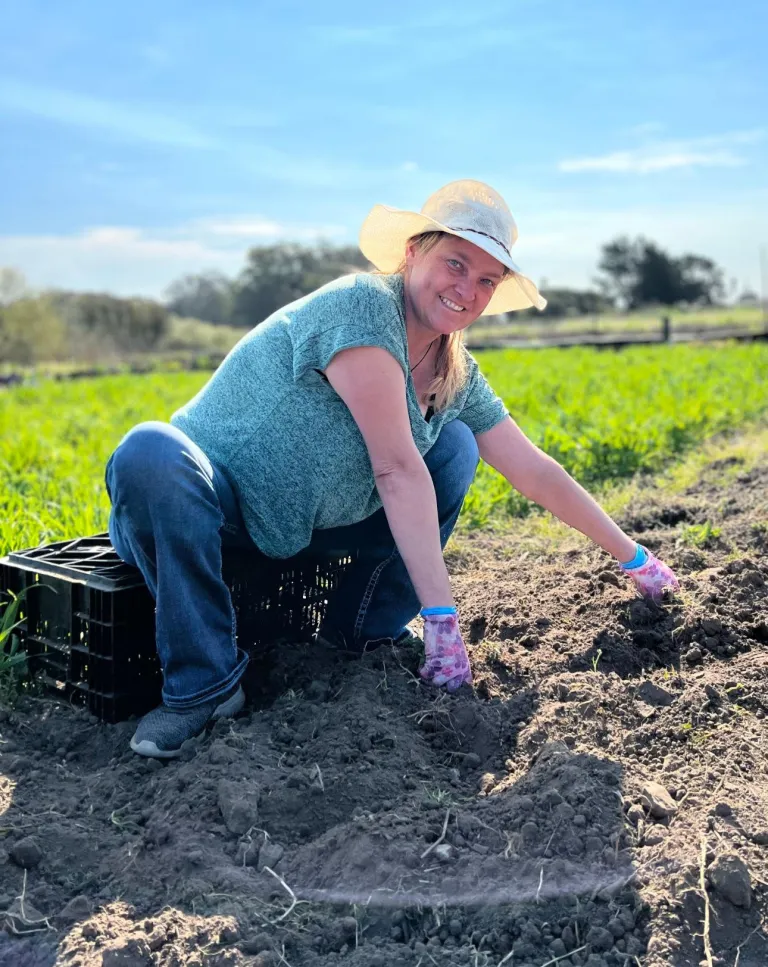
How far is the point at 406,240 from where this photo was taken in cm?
259

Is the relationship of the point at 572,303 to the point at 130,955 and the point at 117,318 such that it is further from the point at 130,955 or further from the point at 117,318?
the point at 130,955

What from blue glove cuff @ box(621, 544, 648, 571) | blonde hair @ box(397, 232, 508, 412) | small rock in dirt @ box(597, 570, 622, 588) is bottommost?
small rock in dirt @ box(597, 570, 622, 588)

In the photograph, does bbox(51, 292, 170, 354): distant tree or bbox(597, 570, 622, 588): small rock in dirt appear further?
bbox(51, 292, 170, 354): distant tree

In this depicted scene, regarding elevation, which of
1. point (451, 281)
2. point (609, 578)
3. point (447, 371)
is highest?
point (451, 281)

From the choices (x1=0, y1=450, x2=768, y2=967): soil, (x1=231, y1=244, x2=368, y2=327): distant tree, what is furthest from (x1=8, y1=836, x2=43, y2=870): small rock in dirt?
(x1=231, y1=244, x2=368, y2=327): distant tree

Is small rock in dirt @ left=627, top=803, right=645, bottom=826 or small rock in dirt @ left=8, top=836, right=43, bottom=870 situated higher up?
small rock in dirt @ left=627, top=803, right=645, bottom=826

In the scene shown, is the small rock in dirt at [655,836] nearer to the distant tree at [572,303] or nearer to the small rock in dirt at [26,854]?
the small rock in dirt at [26,854]

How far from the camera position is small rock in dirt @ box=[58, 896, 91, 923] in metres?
1.79

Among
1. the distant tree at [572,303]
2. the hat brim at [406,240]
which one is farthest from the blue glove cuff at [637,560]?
the distant tree at [572,303]

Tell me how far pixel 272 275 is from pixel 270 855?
45016 mm

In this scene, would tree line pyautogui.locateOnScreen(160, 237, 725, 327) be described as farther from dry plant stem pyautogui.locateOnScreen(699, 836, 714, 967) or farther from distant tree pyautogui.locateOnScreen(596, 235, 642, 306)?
dry plant stem pyautogui.locateOnScreen(699, 836, 714, 967)

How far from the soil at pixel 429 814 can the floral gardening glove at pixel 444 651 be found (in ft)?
0.18

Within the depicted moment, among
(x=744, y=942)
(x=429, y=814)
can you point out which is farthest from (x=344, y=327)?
(x=744, y=942)

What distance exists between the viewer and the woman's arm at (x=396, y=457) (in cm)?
237
